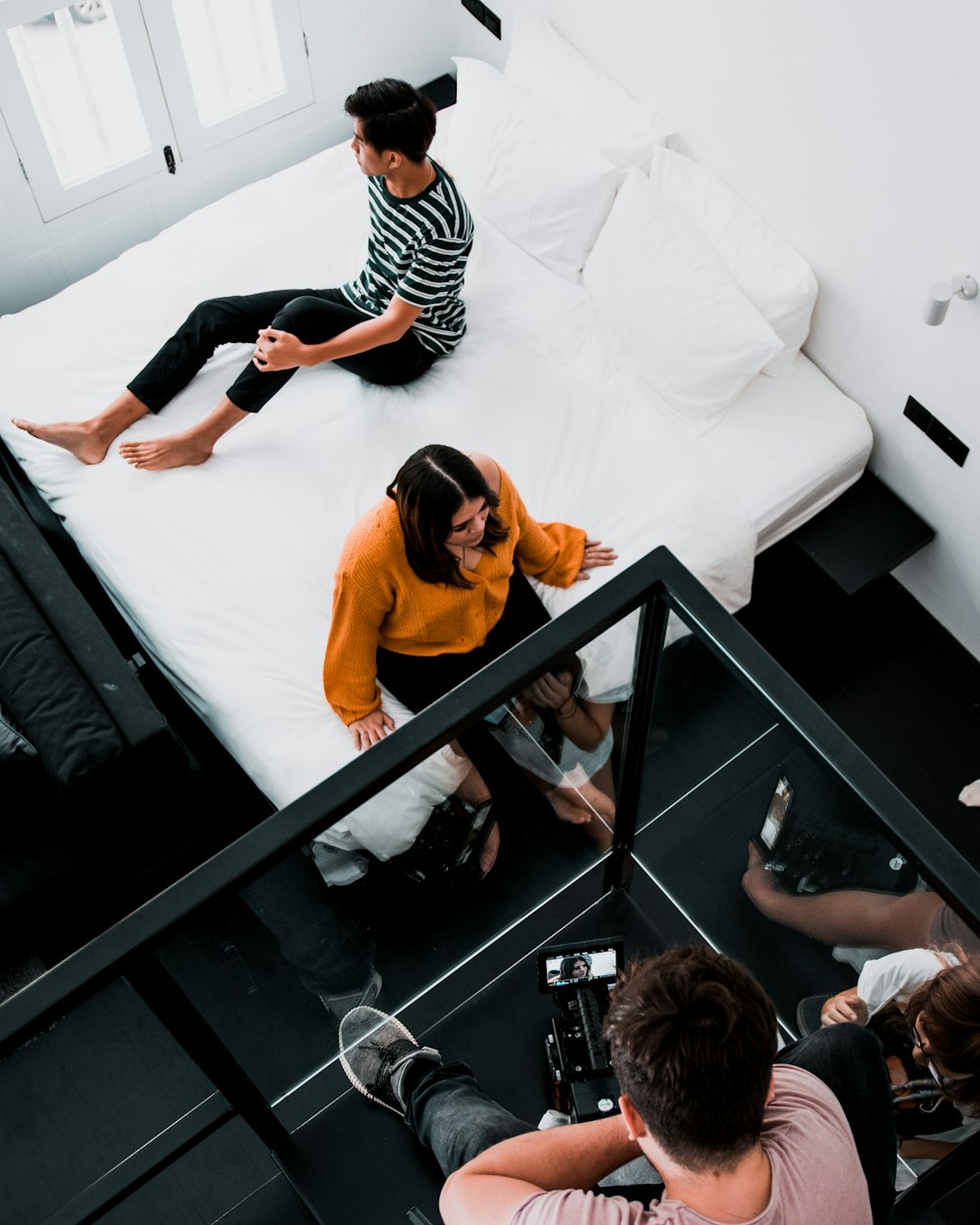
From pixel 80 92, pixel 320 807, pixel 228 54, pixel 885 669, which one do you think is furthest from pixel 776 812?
pixel 228 54

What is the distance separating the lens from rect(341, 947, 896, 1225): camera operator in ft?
3.26

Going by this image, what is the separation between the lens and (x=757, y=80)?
102 inches

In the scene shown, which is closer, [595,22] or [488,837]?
[488,837]

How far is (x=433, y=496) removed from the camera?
1999 mm

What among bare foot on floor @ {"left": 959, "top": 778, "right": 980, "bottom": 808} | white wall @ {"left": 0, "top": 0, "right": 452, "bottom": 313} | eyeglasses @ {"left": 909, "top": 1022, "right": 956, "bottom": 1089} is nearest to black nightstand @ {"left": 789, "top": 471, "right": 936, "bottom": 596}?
bare foot on floor @ {"left": 959, "top": 778, "right": 980, "bottom": 808}

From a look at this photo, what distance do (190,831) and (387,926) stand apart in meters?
1.11

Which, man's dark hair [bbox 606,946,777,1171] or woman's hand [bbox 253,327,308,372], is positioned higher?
man's dark hair [bbox 606,946,777,1171]

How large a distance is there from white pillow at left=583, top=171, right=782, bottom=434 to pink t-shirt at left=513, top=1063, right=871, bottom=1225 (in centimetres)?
187

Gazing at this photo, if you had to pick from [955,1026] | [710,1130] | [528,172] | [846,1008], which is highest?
[710,1130]

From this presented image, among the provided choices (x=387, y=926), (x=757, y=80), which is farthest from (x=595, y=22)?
(x=387, y=926)

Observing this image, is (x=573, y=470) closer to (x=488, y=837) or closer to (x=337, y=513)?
(x=337, y=513)

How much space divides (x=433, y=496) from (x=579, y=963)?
809mm

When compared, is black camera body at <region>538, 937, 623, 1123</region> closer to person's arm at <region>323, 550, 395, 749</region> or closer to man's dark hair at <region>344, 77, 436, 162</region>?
person's arm at <region>323, 550, 395, 749</region>

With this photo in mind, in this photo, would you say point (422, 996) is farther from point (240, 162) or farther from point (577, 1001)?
point (240, 162)
